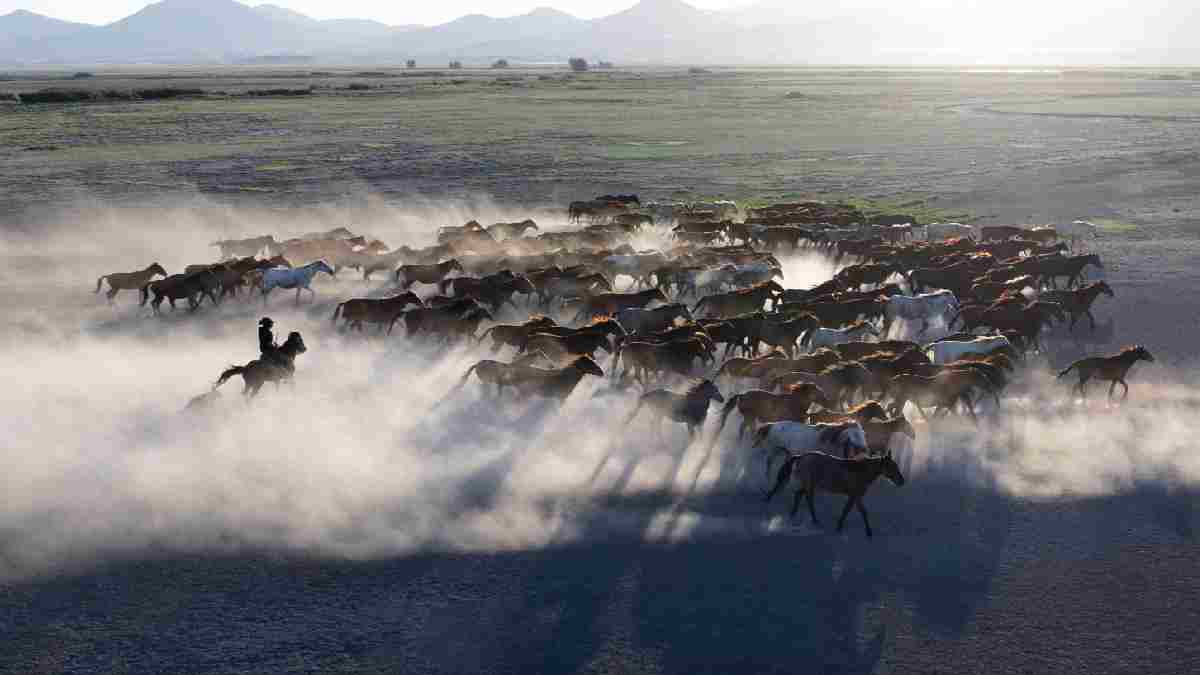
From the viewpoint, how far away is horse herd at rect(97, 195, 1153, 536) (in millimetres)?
14023

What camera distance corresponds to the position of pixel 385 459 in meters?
13.4

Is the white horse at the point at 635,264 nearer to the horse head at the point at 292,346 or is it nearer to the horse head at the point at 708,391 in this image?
the horse head at the point at 292,346

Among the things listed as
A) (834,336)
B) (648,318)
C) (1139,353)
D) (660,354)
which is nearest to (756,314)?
(834,336)

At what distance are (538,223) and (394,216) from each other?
519 cm

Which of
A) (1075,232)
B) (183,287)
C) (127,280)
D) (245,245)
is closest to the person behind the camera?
(183,287)

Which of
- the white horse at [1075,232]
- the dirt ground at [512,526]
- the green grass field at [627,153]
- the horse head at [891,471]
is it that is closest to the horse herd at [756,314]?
the horse head at [891,471]

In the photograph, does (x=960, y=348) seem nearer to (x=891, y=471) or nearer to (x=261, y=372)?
(x=891, y=471)

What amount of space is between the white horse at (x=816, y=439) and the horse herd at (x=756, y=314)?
18 millimetres

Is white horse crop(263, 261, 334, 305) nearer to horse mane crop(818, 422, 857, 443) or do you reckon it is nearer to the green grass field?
horse mane crop(818, 422, 857, 443)

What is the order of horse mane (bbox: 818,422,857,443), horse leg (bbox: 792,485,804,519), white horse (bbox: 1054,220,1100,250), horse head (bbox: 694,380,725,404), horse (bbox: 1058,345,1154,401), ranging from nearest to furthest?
horse leg (bbox: 792,485,804,519) < horse mane (bbox: 818,422,857,443) < horse head (bbox: 694,380,725,404) < horse (bbox: 1058,345,1154,401) < white horse (bbox: 1054,220,1100,250)

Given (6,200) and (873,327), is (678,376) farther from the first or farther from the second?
(6,200)

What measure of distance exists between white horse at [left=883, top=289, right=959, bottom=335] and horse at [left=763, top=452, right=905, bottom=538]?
28.7 ft

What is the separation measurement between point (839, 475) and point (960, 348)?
20.1ft

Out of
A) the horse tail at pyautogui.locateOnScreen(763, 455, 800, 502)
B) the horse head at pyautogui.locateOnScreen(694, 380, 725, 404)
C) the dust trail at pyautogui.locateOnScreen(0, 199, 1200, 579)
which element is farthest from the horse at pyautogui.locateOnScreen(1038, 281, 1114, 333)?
the horse tail at pyautogui.locateOnScreen(763, 455, 800, 502)
